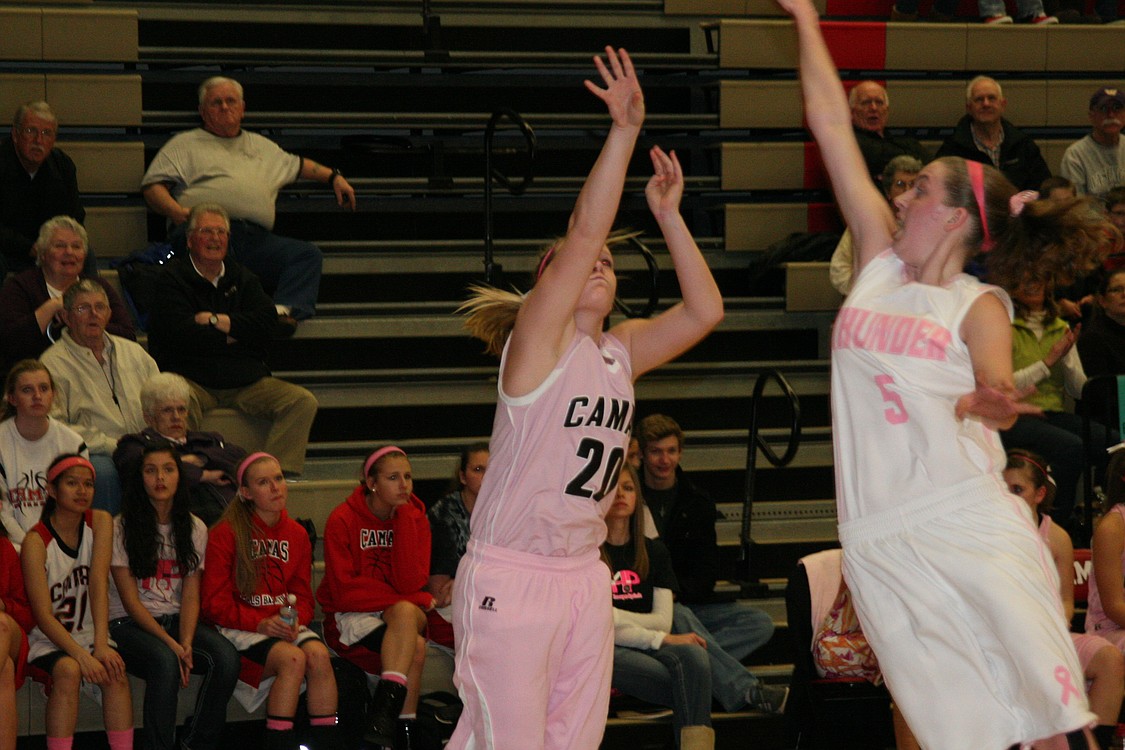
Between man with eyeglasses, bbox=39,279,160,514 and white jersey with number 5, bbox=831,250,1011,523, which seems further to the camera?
man with eyeglasses, bbox=39,279,160,514

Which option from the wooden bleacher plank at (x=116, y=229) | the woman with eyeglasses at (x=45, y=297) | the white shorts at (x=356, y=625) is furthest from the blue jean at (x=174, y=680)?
the wooden bleacher plank at (x=116, y=229)

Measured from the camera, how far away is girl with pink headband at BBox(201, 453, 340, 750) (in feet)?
19.1

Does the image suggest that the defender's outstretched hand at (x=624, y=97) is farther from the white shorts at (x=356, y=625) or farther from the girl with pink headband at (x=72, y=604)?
the girl with pink headband at (x=72, y=604)

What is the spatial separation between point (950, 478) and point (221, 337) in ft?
15.2

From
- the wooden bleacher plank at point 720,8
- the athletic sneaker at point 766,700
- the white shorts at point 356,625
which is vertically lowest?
the athletic sneaker at point 766,700

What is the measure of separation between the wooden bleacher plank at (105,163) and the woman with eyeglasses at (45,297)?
1.34m

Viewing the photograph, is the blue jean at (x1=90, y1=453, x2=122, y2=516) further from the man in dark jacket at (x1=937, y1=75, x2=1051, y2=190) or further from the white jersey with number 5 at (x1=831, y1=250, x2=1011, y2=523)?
the man in dark jacket at (x1=937, y1=75, x2=1051, y2=190)

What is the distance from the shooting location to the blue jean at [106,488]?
20.9 ft

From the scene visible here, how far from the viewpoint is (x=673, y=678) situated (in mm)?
6043

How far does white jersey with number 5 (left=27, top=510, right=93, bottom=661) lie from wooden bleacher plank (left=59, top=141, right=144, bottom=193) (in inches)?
124

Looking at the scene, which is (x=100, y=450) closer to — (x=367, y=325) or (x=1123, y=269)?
(x=367, y=325)

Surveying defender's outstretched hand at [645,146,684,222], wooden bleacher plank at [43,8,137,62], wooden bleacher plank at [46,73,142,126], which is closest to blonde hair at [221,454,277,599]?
defender's outstretched hand at [645,146,684,222]

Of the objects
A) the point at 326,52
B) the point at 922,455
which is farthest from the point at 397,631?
the point at 326,52

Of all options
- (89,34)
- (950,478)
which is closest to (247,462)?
(950,478)
